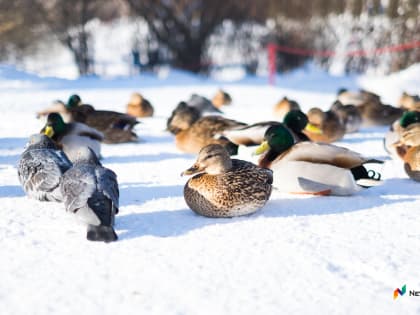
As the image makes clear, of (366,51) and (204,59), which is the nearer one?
(366,51)

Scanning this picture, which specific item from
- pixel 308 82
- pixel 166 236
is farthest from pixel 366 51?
pixel 166 236

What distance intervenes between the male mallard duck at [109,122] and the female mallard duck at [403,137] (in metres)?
2.83

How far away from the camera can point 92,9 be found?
1847cm

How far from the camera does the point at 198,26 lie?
18.7 m

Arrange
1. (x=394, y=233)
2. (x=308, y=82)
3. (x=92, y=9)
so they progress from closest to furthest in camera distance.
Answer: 1. (x=394, y=233)
2. (x=308, y=82)
3. (x=92, y=9)

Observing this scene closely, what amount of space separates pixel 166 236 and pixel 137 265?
44 cm

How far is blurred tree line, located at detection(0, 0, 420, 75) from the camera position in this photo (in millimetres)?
17047

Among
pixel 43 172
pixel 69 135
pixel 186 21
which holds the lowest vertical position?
pixel 69 135

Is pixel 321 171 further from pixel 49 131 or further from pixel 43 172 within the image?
pixel 49 131

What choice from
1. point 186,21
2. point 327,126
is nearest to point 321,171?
point 327,126

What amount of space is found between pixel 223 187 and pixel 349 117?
418cm

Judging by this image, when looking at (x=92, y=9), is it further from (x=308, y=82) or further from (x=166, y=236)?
(x=166, y=236)

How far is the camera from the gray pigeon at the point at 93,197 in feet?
9.55

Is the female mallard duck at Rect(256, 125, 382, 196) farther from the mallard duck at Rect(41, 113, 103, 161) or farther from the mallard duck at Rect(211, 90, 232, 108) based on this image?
the mallard duck at Rect(211, 90, 232, 108)
